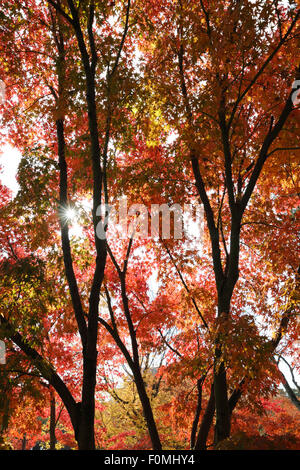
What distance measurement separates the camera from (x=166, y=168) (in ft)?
23.6

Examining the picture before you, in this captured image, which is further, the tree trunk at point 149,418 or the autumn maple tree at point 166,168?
the tree trunk at point 149,418

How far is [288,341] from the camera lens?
26.3 feet

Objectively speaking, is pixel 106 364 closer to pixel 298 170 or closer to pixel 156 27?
pixel 298 170

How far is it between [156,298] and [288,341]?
3664 mm

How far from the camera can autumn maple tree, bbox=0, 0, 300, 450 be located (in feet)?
16.9

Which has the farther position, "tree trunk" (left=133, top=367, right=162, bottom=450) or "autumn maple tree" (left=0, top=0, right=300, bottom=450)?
"tree trunk" (left=133, top=367, right=162, bottom=450)

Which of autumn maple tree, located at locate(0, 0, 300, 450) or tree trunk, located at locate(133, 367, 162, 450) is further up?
autumn maple tree, located at locate(0, 0, 300, 450)

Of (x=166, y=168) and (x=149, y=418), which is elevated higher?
(x=166, y=168)

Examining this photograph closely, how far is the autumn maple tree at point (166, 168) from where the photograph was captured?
5141mm

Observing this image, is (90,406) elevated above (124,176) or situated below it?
below

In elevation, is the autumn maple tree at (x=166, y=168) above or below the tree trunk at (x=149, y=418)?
above
